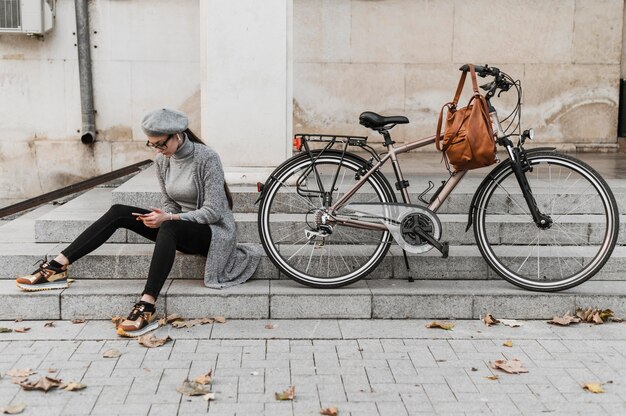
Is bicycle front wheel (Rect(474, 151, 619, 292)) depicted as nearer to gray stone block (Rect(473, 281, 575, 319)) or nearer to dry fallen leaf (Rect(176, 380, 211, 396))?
gray stone block (Rect(473, 281, 575, 319))

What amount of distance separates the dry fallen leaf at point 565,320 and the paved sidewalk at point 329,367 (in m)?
0.05

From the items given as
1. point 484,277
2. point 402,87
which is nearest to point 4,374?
point 484,277

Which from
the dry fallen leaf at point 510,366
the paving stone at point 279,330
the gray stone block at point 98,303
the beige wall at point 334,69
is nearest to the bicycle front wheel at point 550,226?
the dry fallen leaf at point 510,366

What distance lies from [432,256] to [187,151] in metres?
1.96

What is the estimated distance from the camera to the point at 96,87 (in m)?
10.3

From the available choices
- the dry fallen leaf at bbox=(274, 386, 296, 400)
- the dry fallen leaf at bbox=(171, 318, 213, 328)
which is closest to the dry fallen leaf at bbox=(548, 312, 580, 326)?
the dry fallen leaf at bbox=(274, 386, 296, 400)

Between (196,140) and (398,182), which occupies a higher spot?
(196,140)

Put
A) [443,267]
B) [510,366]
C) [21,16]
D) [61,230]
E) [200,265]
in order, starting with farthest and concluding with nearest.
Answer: [21,16] < [61,230] < [443,267] < [200,265] < [510,366]

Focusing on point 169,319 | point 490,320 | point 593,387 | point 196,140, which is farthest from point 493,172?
point 169,319

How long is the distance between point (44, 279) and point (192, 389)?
1812 millimetres

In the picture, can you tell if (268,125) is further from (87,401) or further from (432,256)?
(87,401)

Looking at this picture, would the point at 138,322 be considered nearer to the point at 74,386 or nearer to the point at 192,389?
the point at 74,386

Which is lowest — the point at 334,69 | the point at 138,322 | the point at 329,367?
the point at 329,367

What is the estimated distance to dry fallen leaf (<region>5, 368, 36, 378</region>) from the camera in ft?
15.4
